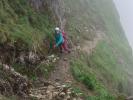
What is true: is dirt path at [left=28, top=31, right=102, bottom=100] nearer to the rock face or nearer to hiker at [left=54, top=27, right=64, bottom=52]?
hiker at [left=54, top=27, right=64, bottom=52]

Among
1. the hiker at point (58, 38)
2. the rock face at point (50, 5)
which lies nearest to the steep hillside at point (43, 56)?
the rock face at point (50, 5)

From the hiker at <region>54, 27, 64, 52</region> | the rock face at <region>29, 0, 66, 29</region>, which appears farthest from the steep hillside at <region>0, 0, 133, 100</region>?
the hiker at <region>54, 27, 64, 52</region>

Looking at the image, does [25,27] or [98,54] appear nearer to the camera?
[25,27]

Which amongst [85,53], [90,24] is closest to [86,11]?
[90,24]

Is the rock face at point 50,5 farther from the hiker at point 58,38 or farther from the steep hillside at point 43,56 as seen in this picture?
the hiker at point 58,38

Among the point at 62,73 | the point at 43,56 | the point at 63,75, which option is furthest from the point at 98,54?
the point at 43,56

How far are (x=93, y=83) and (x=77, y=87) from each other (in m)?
1.90

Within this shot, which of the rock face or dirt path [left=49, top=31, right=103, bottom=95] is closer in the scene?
dirt path [left=49, top=31, right=103, bottom=95]

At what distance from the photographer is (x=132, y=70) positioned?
42031 mm

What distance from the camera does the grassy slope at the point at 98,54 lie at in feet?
72.4

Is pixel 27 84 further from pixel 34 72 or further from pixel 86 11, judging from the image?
pixel 86 11

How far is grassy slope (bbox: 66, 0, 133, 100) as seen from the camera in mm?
22062

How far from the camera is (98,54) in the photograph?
31016mm

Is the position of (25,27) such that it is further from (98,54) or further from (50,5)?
(98,54)
